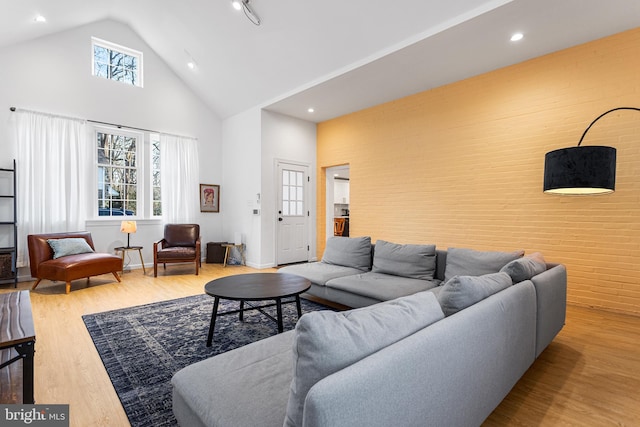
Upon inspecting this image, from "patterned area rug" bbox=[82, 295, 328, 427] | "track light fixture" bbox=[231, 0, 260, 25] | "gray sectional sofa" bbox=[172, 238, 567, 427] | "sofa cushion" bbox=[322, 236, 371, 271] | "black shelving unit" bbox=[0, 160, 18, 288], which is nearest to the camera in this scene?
"gray sectional sofa" bbox=[172, 238, 567, 427]

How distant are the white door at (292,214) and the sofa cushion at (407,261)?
3.01 m

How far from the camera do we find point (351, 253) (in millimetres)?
3928

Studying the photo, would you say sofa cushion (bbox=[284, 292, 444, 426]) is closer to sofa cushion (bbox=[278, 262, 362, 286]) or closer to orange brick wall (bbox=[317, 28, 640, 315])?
sofa cushion (bbox=[278, 262, 362, 286])

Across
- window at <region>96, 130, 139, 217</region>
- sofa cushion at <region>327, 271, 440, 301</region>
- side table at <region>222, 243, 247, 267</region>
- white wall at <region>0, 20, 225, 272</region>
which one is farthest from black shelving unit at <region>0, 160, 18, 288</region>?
sofa cushion at <region>327, 271, 440, 301</region>

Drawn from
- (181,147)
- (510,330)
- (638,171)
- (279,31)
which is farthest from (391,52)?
(181,147)

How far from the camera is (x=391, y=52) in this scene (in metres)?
3.96

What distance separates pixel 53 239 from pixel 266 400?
5.00m

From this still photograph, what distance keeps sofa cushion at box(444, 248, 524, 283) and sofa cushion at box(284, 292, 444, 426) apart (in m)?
1.88

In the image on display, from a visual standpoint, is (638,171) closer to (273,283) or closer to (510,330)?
(510,330)

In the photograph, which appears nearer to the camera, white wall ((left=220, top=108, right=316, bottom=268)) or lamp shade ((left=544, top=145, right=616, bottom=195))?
lamp shade ((left=544, top=145, right=616, bottom=195))

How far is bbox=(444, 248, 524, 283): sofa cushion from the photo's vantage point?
276 cm

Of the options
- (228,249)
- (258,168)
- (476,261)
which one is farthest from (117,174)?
(476,261)

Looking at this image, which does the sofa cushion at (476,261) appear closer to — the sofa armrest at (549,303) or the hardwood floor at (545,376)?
the sofa armrest at (549,303)

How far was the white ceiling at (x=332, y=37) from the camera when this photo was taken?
3289 millimetres
